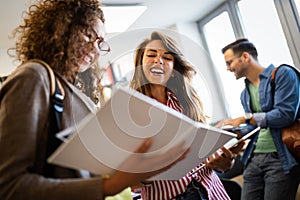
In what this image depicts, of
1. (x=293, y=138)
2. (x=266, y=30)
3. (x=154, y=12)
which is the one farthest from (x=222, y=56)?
(x=293, y=138)

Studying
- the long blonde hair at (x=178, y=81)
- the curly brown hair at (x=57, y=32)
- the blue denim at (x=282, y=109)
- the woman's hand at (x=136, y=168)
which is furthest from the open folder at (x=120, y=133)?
the blue denim at (x=282, y=109)

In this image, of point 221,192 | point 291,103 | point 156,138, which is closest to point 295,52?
point 291,103

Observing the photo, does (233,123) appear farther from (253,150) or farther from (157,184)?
(157,184)

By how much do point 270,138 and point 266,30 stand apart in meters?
1.51

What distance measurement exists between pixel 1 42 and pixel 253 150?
261 centimetres

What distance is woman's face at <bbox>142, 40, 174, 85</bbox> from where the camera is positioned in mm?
1198

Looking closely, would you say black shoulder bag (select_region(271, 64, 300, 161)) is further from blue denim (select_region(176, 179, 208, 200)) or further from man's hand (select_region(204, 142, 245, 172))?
blue denim (select_region(176, 179, 208, 200))

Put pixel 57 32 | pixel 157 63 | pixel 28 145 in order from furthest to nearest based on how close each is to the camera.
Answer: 1. pixel 157 63
2. pixel 57 32
3. pixel 28 145

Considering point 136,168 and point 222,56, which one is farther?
point 222,56

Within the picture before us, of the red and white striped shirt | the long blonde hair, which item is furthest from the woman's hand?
the long blonde hair

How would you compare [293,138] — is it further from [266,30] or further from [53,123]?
[266,30]

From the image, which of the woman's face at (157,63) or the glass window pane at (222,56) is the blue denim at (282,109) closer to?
the woman's face at (157,63)

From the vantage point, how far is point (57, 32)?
0.74 m

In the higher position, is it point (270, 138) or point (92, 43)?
point (92, 43)
